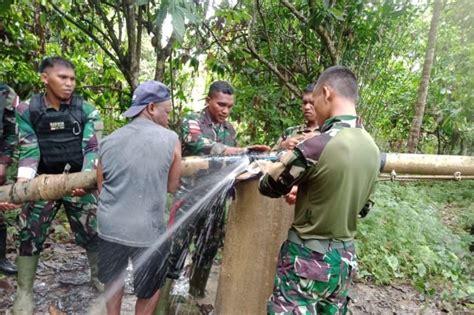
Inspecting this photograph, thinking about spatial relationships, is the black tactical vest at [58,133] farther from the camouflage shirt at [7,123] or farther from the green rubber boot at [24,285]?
the green rubber boot at [24,285]

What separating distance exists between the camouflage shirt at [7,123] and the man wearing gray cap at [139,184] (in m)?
1.35

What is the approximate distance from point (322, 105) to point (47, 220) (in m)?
2.24

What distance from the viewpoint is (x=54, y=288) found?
12.1 feet

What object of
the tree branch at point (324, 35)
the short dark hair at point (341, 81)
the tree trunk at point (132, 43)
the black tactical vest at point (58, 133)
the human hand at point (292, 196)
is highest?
the tree branch at point (324, 35)

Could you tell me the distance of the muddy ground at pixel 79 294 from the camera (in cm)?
345

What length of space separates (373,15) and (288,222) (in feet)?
9.90

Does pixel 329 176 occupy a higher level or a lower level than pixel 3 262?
higher

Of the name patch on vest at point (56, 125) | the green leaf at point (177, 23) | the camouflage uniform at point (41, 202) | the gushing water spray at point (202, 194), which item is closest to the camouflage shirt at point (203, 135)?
the gushing water spray at point (202, 194)

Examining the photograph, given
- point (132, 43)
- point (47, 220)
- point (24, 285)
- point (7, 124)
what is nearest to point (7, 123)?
point (7, 124)

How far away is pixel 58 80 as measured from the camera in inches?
117

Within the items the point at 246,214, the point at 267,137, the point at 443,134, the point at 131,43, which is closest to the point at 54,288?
the point at 246,214

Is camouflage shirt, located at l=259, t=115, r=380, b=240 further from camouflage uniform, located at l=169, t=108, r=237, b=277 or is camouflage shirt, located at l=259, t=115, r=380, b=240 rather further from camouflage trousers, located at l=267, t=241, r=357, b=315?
camouflage uniform, located at l=169, t=108, r=237, b=277

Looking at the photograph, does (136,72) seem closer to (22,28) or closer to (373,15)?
(22,28)

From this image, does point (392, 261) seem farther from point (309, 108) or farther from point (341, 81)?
point (341, 81)
